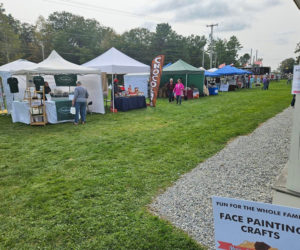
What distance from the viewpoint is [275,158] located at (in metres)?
4.74

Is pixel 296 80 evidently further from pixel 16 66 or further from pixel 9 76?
pixel 16 66

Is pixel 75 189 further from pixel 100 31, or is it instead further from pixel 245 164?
pixel 100 31

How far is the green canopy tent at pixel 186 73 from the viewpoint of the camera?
16.8m

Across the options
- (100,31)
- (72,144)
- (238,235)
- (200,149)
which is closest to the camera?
(238,235)

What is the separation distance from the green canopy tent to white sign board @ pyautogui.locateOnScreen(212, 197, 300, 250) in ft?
52.1

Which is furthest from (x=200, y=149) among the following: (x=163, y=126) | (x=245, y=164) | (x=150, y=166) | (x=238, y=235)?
(x=238, y=235)

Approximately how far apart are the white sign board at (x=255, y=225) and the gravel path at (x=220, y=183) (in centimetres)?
114

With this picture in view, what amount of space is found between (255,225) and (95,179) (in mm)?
3160

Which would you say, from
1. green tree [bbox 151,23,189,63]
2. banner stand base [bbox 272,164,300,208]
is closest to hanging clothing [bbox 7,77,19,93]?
banner stand base [bbox 272,164,300,208]

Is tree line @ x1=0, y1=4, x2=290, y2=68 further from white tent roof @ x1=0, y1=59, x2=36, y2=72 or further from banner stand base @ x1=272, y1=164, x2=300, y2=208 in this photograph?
banner stand base @ x1=272, y1=164, x2=300, y2=208

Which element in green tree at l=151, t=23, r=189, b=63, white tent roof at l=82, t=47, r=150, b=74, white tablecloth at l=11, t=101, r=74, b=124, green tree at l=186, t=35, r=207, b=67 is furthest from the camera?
green tree at l=186, t=35, r=207, b=67

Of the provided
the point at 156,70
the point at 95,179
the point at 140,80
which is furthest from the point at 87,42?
the point at 95,179

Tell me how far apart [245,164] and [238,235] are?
135 inches

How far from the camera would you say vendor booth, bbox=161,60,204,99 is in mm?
16775
